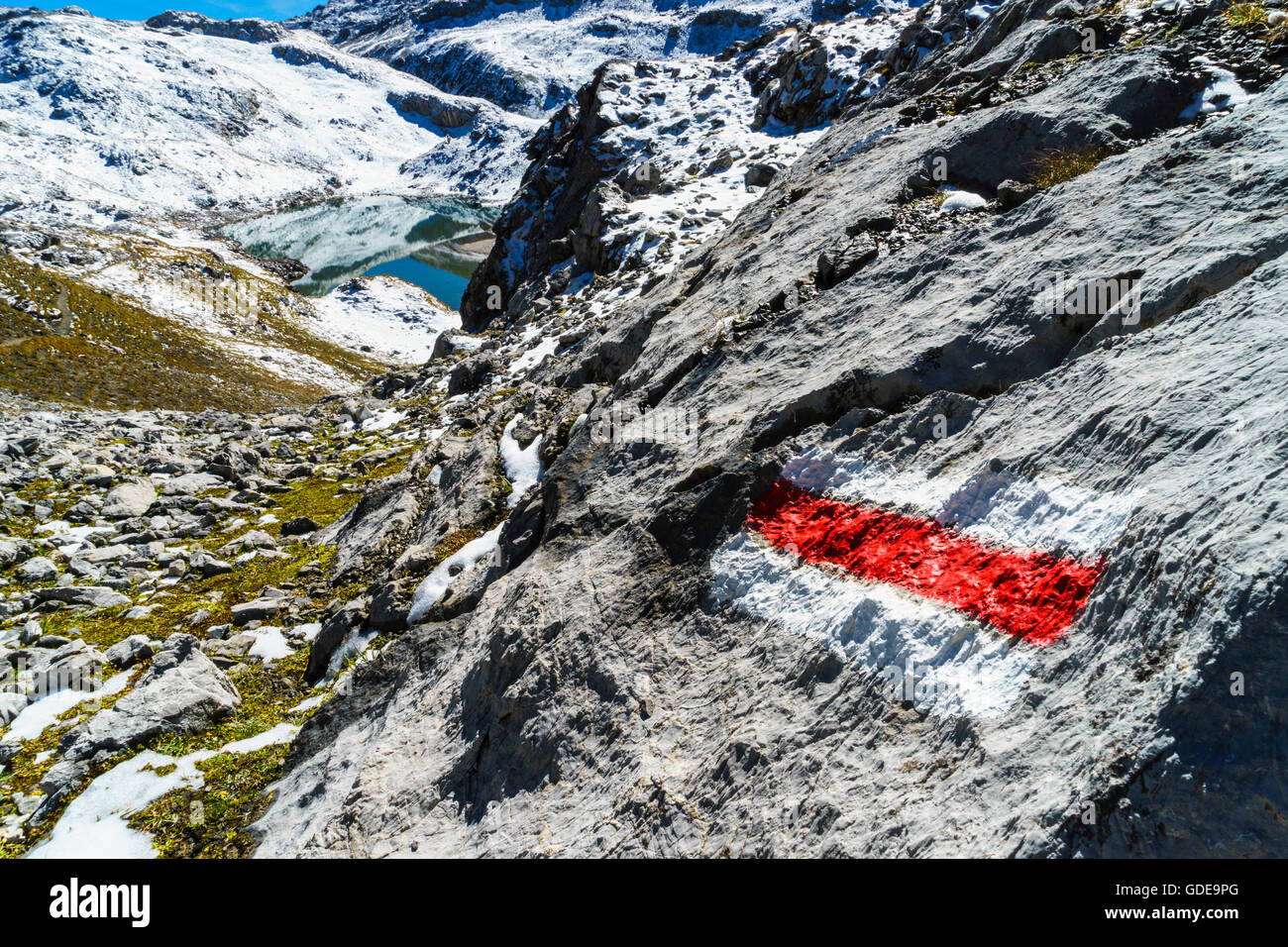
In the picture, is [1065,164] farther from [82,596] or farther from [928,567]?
[82,596]

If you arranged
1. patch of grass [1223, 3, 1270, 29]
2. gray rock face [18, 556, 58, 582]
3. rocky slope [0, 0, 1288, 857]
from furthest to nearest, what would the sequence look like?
gray rock face [18, 556, 58, 582]
patch of grass [1223, 3, 1270, 29]
rocky slope [0, 0, 1288, 857]

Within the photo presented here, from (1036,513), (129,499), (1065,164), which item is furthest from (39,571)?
(1065,164)

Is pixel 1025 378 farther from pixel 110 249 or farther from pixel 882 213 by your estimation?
pixel 110 249

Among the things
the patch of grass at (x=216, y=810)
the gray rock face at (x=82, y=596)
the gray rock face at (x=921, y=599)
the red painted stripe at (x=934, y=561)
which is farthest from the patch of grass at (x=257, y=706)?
the red painted stripe at (x=934, y=561)

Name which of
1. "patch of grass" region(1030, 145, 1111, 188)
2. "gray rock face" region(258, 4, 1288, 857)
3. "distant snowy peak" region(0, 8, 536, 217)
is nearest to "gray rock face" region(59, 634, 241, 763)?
"gray rock face" region(258, 4, 1288, 857)

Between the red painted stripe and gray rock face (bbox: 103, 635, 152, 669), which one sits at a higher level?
the red painted stripe

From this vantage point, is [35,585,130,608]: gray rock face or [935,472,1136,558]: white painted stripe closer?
[935,472,1136,558]: white painted stripe

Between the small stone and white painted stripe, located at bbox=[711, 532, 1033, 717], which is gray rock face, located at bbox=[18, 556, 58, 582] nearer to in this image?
the small stone
